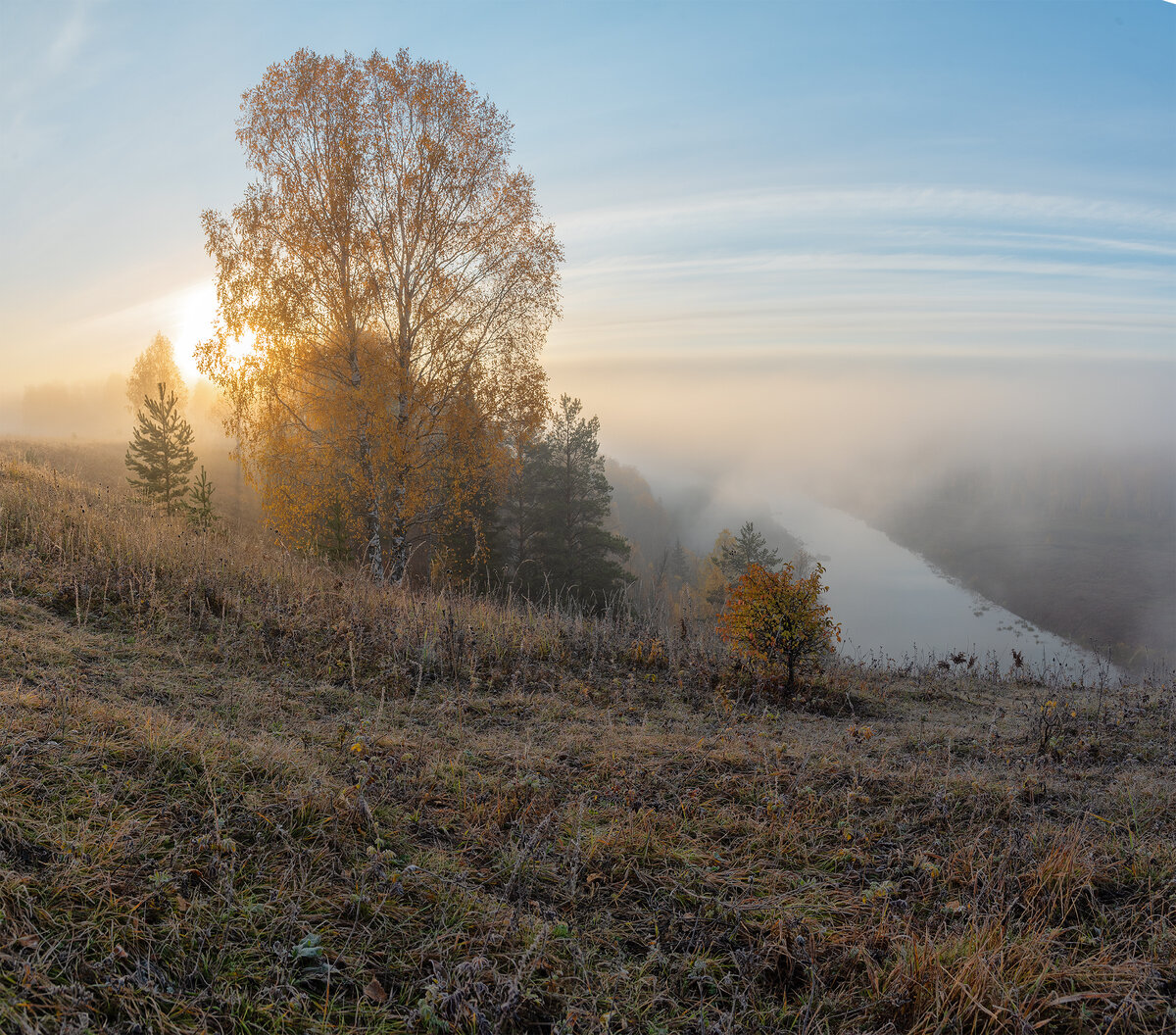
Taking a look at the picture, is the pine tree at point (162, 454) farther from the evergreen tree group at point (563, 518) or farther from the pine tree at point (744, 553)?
the pine tree at point (744, 553)

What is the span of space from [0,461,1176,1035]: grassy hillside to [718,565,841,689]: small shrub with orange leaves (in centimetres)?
205

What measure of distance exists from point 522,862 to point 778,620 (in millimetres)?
5374

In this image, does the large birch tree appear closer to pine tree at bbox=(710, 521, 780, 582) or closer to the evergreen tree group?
the evergreen tree group

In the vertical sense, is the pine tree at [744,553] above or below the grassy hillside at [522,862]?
above

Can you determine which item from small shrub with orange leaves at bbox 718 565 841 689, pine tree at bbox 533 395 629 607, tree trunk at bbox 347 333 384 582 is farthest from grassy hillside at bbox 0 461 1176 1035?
pine tree at bbox 533 395 629 607

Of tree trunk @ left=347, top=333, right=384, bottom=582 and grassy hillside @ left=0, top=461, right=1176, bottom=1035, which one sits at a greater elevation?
tree trunk @ left=347, top=333, right=384, bottom=582

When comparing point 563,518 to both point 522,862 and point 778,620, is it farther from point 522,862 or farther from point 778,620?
point 522,862

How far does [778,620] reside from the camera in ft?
24.6

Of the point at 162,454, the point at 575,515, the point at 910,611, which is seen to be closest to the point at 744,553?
the point at 575,515

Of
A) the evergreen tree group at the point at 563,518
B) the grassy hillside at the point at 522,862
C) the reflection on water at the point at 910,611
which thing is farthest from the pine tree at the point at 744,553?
the grassy hillside at the point at 522,862

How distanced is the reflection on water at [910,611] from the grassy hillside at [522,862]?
33996 mm

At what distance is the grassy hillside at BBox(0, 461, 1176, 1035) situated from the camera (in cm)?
202

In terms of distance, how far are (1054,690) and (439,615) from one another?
8587 mm

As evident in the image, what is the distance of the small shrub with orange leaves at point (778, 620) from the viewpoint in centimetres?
748
